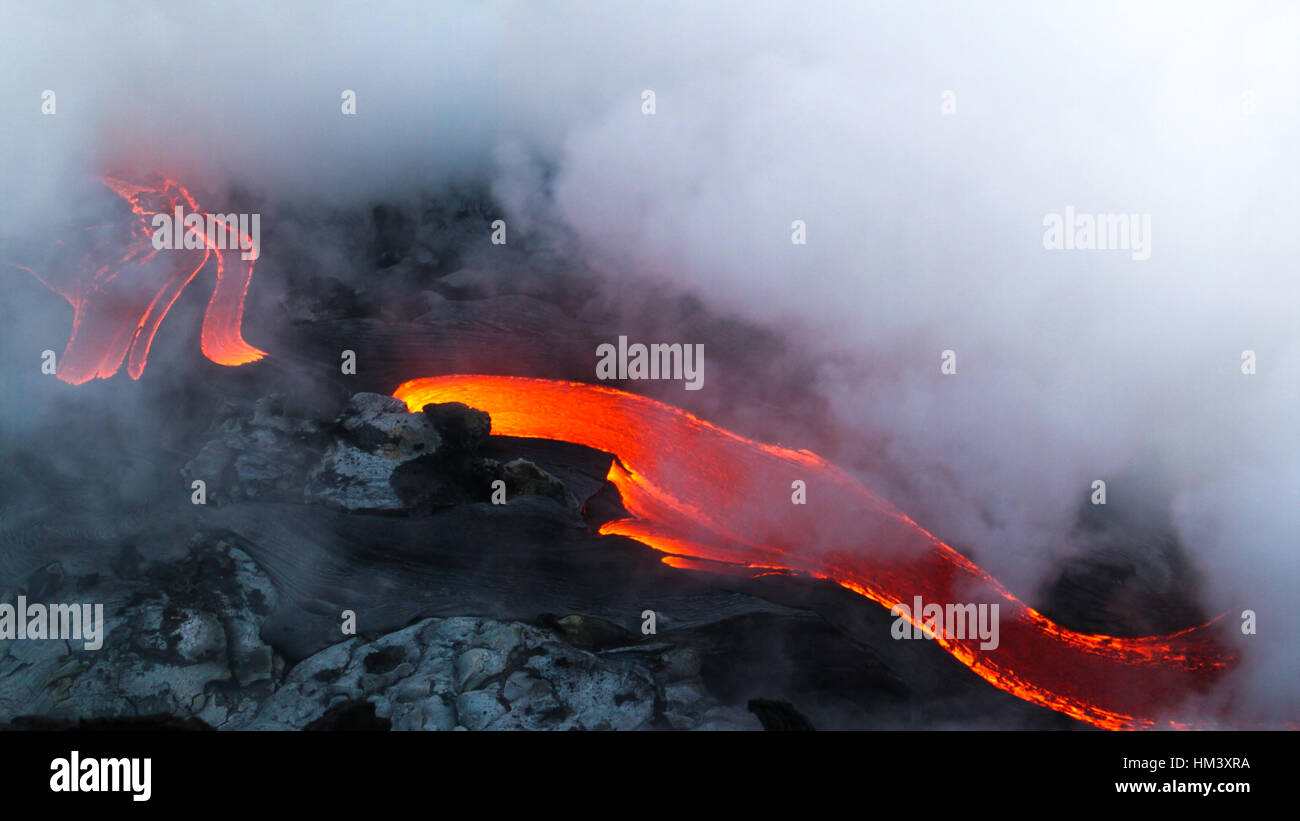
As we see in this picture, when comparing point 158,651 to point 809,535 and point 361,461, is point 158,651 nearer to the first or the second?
point 361,461

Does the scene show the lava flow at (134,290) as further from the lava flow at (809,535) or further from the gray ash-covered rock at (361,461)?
the lava flow at (809,535)

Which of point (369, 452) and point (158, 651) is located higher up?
point (369, 452)

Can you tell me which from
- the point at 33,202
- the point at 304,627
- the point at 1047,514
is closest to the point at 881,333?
the point at 1047,514

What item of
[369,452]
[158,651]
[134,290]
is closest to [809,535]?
[369,452]

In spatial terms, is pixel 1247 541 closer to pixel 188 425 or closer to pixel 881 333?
pixel 881 333

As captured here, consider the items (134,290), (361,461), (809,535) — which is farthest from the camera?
(134,290)

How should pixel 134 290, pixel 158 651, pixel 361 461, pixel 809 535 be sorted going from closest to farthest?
pixel 158 651 < pixel 361 461 < pixel 809 535 < pixel 134 290
